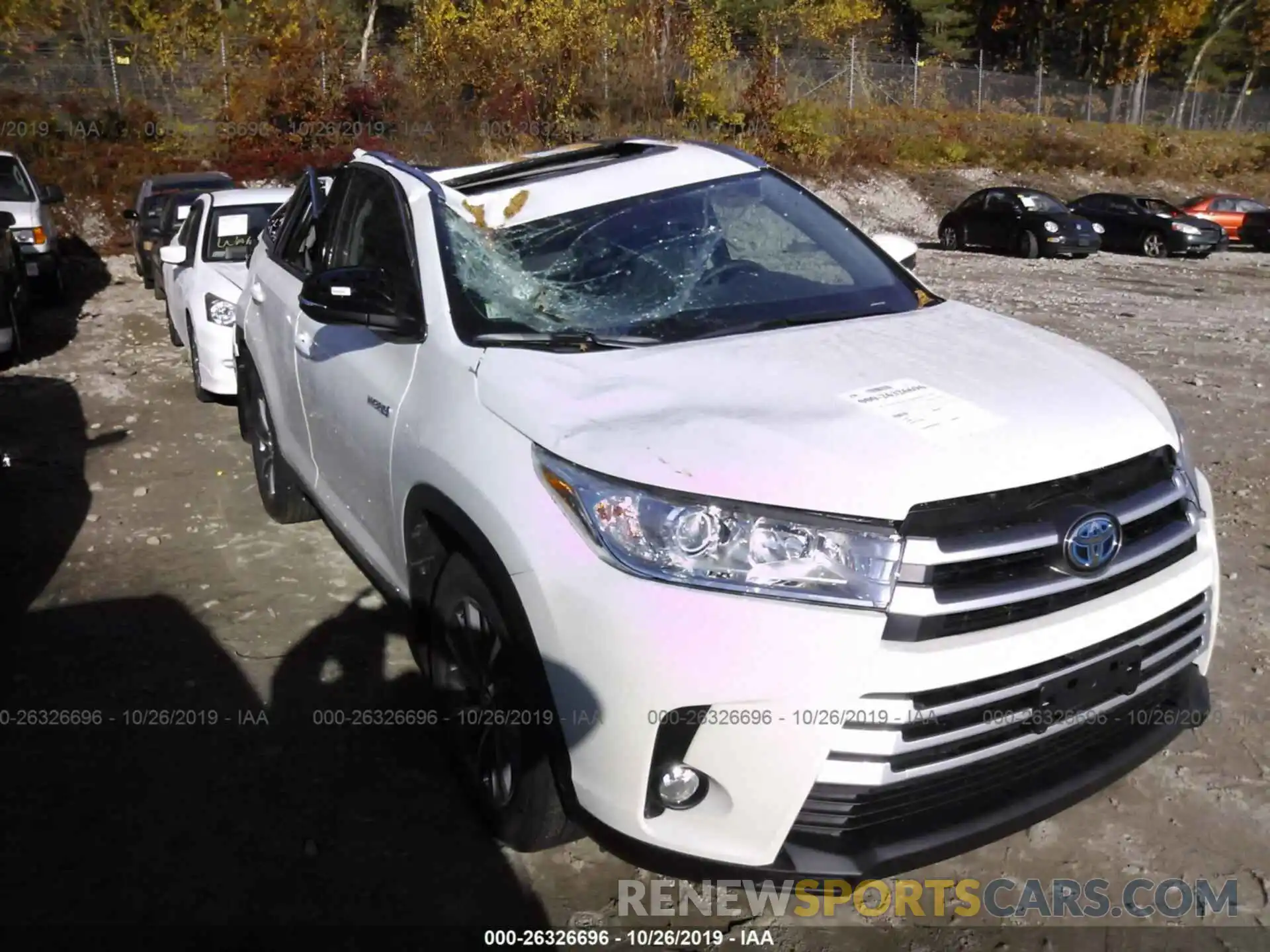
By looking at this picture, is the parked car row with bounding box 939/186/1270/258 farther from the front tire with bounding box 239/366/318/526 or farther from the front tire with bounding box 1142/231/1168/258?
the front tire with bounding box 239/366/318/526

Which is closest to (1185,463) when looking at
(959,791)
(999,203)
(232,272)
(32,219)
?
(959,791)

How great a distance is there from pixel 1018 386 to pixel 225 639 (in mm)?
3268

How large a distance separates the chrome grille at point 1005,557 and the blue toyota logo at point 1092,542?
0.07 feet

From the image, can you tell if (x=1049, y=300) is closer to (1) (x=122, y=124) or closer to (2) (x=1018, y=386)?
(2) (x=1018, y=386)

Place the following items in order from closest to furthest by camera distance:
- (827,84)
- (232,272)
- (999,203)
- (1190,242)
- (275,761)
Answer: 1. (275,761)
2. (232,272)
3. (1190,242)
4. (999,203)
5. (827,84)

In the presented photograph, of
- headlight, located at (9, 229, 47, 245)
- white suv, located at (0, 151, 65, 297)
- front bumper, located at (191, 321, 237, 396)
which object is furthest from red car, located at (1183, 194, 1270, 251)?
front bumper, located at (191, 321, 237, 396)

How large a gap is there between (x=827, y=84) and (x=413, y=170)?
108 feet

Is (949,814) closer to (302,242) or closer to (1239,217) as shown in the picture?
(302,242)

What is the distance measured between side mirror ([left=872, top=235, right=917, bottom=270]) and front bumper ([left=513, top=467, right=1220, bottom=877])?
1985 mm

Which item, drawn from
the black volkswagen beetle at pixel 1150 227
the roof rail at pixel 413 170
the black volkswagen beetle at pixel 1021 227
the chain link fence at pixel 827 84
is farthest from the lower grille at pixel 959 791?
the chain link fence at pixel 827 84

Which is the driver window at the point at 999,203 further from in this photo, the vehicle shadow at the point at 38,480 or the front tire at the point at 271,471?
the front tire at the point at 271,471

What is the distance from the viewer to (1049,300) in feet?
47.1

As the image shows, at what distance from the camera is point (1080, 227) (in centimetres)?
2106

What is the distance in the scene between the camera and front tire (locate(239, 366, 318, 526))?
538cm
